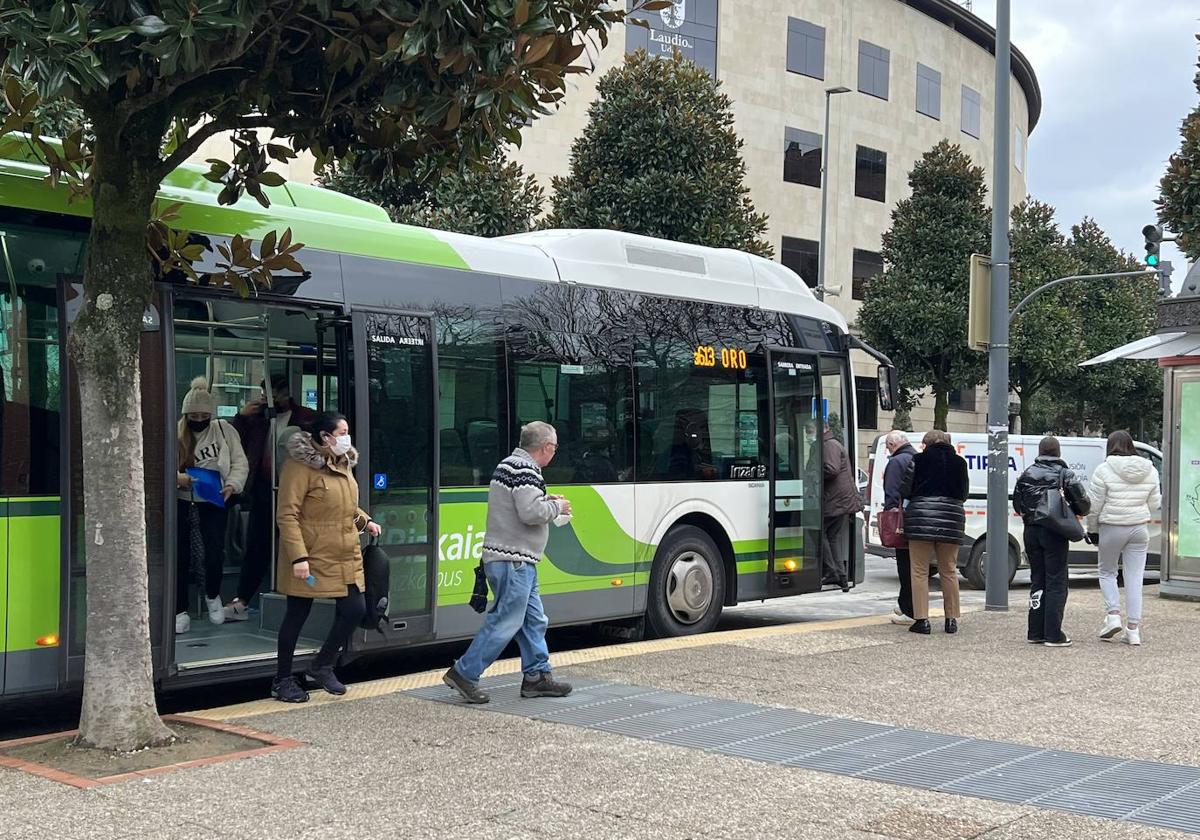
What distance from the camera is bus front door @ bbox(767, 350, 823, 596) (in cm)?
1179

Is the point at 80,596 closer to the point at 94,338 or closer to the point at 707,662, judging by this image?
the point at 94,338

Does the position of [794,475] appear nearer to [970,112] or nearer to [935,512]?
[935,512]

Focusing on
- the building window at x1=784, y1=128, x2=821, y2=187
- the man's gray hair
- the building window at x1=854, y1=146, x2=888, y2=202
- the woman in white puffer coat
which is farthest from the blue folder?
the building window at x1=854, y1=146, x2=888, y2=202

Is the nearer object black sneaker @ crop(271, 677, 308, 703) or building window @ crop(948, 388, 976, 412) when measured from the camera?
black sneaker @ crop(271, 677, 308, 703)

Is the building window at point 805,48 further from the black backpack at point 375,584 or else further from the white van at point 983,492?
the black backpack at point 375,584

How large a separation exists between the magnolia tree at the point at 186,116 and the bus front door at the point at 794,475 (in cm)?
549

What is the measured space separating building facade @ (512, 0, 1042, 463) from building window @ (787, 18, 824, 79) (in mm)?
39

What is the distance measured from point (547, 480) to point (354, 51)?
4.26m

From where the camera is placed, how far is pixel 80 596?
6.99m

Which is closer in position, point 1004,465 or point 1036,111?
point 1004,465

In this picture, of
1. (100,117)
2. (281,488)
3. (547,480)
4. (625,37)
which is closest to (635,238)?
(547,480)

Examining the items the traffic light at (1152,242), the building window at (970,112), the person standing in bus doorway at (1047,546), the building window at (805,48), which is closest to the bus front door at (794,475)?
the person standing in bus doorway at (1047,546)

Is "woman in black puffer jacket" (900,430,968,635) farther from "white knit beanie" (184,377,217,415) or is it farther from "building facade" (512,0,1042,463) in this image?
"building facade" (512,0,1042,463)

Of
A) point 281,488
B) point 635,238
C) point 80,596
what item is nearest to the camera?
point 80,596
